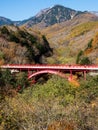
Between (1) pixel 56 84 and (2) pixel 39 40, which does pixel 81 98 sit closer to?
(1) pixel 56 84

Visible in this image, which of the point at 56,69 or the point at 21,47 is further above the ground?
the point at 21,47

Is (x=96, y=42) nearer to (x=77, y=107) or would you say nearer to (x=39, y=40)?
(x=39, y=40)

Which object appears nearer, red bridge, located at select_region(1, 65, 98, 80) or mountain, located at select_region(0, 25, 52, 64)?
red bridge, located at select_region(1, 65, 98, 80)

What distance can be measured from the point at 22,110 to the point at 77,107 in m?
6.01

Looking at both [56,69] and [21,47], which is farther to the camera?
[21,47]

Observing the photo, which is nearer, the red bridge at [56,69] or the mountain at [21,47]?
the red bridge at [56,69]

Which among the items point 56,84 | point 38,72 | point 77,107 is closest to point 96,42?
point 38,72

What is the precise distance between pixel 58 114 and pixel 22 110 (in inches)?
143

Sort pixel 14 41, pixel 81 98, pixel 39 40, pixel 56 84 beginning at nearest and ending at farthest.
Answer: pixel 81 98 < pixel 56 84 < pixel 14 41 < pixel 39 40

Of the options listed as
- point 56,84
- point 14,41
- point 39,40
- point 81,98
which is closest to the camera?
point 81,98

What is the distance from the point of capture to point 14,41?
14162 centimetres

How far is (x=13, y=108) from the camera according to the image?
38875 mm

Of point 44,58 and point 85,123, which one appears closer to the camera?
point 85,123

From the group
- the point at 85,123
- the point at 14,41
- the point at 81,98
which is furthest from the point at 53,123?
the point at 14,41
